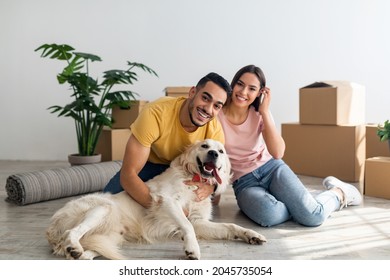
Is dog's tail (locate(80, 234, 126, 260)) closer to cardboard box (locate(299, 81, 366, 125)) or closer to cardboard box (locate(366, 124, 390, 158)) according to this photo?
cardboard box (locate(299, 81, 366, 125))

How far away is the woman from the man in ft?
0.64

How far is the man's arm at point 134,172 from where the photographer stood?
6.33 feet

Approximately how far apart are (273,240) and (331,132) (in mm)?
2015

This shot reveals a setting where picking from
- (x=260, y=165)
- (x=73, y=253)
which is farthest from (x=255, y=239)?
(x=73, y=253)

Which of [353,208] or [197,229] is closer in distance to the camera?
[197,229]

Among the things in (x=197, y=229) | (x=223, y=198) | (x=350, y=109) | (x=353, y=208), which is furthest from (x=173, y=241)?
(x=350, y=109)

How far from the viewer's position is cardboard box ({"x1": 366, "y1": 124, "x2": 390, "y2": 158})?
3672 millimetres

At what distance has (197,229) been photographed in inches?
79.6

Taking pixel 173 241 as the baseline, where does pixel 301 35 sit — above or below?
above

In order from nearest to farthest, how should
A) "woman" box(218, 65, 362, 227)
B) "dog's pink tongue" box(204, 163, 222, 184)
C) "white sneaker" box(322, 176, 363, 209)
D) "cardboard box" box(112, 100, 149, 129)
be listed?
1. "dog's pink tongue" box(204, 163, 222, 184)
2. "woman" box(218, 65, 362, 227)
3. "white sneaker" box(322, 176, 363, 209)
4. "cardboard box" box(112, 100, 149, 129)

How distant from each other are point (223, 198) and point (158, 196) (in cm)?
113

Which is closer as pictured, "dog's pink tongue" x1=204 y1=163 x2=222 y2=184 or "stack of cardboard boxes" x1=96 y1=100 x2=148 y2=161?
"dog's pink tongue" x1=204 y1=163 x2=222 y2=184

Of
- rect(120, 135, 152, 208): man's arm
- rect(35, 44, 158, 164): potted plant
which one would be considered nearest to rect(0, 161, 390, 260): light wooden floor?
rect(120, 135, 152, 208): man's arm

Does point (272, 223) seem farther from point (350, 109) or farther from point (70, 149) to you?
point (70, 149)
